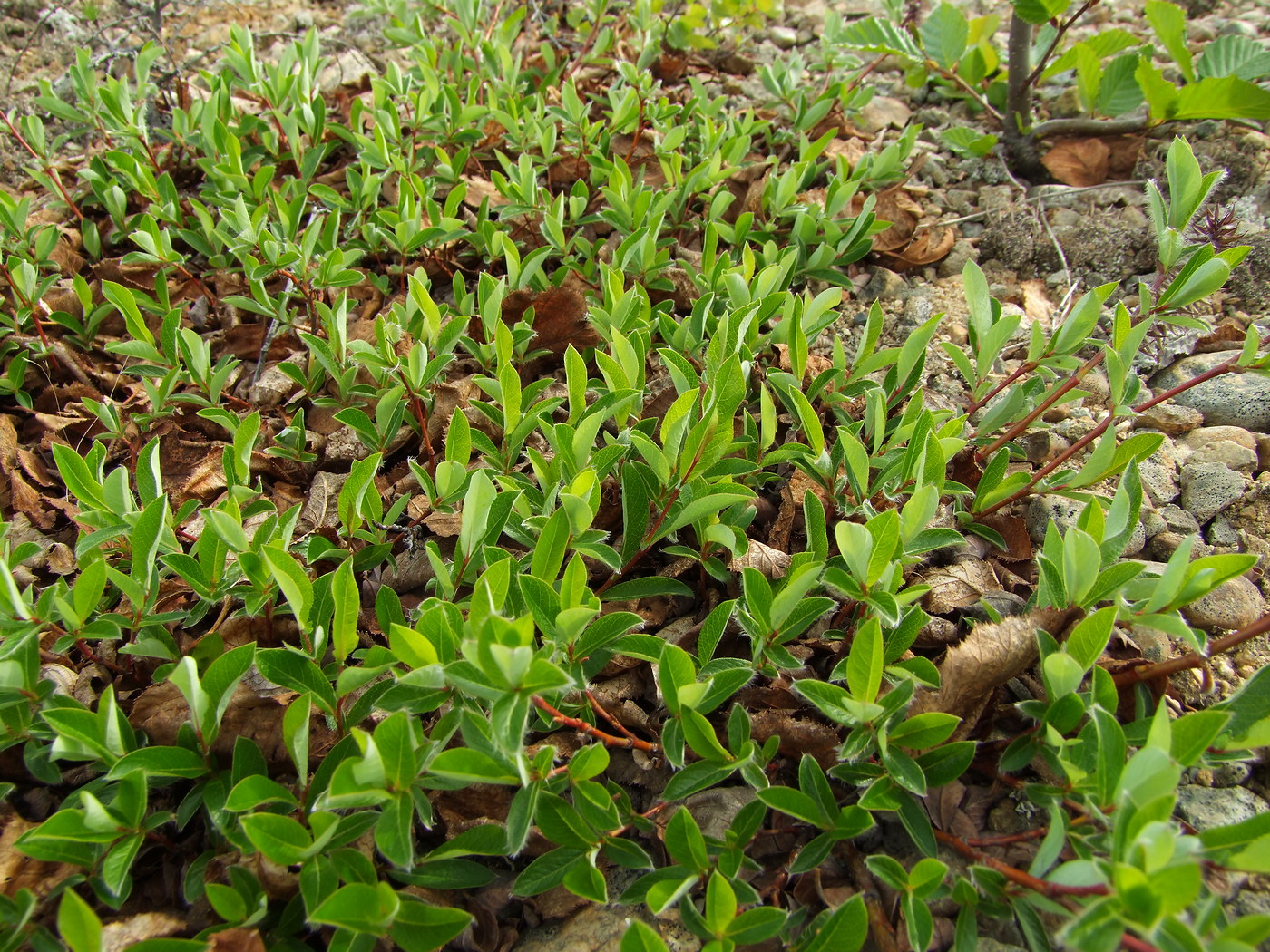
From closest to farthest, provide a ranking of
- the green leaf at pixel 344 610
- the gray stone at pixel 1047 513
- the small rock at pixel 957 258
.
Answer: the green leaf at pixel 344 610 → the gray stone at pixel 1047 513 → the small rock at pixel 957 258

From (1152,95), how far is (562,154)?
80.1 inches

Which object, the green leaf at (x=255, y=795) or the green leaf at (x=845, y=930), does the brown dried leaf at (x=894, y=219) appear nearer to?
the green leaf at (x=845, y=930)

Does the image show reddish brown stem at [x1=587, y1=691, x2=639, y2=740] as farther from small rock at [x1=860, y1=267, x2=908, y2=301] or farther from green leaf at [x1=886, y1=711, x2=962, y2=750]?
small rock at [x1=860, y1=267, x2=908, y2=301]

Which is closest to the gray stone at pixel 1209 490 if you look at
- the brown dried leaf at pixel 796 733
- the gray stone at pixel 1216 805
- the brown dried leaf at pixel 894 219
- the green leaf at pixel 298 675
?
the gray stone at pixel 1216 805

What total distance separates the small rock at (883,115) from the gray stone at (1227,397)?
1.67 m

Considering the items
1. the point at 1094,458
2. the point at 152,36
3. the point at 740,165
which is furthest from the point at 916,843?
the point at 152,36

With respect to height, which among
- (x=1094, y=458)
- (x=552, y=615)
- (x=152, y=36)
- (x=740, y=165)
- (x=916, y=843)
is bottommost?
(x=916, y=843)

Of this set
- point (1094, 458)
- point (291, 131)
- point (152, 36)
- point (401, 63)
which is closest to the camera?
point (1094, 458)

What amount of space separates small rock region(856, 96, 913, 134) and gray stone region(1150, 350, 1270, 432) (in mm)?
1671

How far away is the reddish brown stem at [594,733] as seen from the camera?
1.33 meters

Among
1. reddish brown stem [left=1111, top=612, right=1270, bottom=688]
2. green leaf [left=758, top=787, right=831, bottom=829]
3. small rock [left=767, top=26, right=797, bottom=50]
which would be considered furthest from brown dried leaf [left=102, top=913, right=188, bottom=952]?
small rock [left=767, top=26, right=797, bottom=50]

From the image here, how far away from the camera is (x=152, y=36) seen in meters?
3.56

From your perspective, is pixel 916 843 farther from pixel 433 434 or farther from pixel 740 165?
pixel 740 165

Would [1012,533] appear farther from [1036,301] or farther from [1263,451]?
[1036,301]
